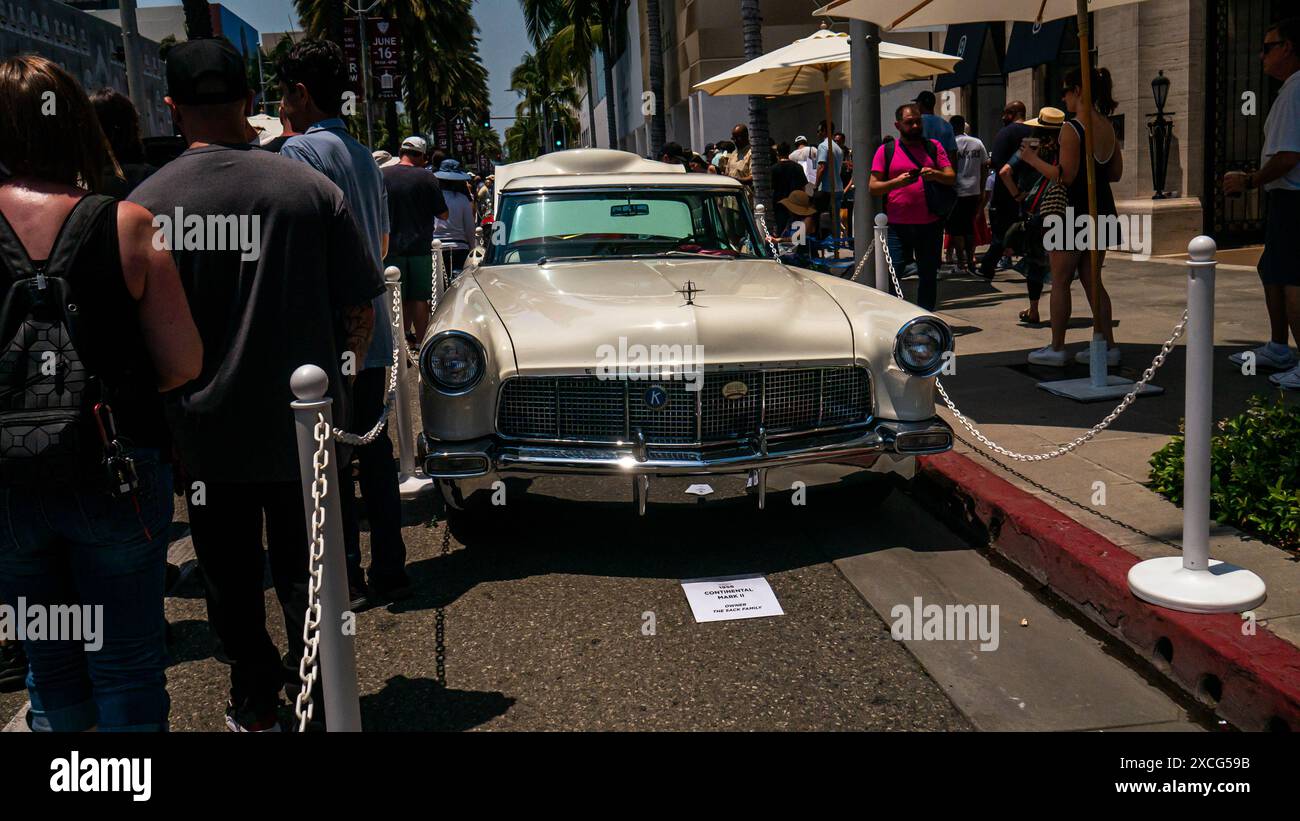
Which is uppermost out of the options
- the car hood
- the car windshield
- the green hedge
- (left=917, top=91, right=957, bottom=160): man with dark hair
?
(left=917, top=91, right=957, bottom=160): man with dark hair

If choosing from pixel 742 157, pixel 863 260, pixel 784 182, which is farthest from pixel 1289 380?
pixel 742 157

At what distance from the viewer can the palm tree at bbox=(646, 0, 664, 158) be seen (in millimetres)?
29200

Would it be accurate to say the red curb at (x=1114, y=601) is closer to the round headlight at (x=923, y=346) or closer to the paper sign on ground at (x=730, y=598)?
the round headlight at (x=923, y=346)

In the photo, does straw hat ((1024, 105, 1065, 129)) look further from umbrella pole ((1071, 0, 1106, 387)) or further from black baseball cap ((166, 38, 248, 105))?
black baseball cap ((166, 38, 248, 105))

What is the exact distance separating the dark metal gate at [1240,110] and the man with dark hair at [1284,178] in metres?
7.55

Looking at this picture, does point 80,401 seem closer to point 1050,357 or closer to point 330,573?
point 330,573

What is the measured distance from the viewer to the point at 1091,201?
22.8ft

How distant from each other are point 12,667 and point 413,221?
204 inches

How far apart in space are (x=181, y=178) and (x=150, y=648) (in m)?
1.24

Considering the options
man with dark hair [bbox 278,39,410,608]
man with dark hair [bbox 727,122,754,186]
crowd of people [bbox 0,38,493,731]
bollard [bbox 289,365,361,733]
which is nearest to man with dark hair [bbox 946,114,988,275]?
man with dark hair [bbox 727,122,754,186]

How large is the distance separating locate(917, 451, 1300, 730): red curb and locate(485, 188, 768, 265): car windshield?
1808 mm
